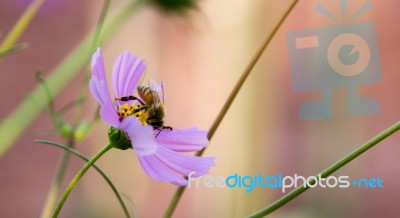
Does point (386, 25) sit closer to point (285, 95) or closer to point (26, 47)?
point (285, 95)

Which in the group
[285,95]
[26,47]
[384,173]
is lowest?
[384,173]

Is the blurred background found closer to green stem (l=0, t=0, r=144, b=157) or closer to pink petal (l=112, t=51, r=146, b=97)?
green stem (l=0, t=0, r=144, b=157)

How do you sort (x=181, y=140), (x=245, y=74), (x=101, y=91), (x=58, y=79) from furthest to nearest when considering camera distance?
(x=58, y=79) < (x=245, y=74) < (x=181, y=140) < (x=101, y=91)

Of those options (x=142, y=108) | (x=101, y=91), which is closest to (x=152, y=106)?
(x=142, y=108)

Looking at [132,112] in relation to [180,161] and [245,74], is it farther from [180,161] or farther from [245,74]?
[245,74]

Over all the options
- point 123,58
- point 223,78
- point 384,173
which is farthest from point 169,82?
point 384,173

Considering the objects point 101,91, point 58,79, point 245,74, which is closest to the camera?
point 101,91

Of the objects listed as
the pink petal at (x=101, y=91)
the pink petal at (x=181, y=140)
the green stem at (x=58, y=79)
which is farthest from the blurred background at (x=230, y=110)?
the pink petal at (x=101, y=91)
